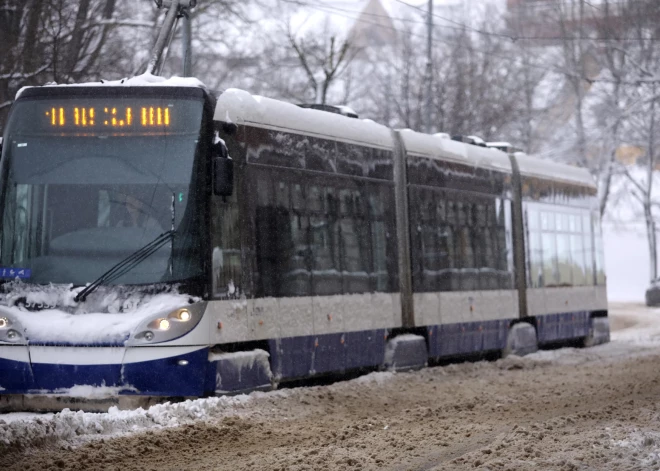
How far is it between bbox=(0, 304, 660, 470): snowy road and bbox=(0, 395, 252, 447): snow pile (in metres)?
0.01

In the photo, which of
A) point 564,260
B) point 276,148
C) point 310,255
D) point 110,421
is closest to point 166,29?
point 276,148

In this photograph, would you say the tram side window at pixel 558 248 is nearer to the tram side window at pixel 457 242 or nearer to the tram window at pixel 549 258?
the tram window at pixel 549 258

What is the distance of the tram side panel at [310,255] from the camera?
42.9ft

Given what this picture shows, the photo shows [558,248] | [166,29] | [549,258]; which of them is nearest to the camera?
[166,29]

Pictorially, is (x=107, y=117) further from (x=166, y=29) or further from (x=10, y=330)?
(x=166, y=29)

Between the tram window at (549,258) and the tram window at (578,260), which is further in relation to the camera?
the tram window at (578,260)

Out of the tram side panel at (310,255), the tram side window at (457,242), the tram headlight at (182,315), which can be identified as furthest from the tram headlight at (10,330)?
the tram side window at (457,242)

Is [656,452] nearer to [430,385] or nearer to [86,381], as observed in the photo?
[86,381]

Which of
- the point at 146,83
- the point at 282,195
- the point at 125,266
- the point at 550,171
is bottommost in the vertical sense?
the point at 125,266

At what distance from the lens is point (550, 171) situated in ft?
73.7

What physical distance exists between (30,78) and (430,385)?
9202 mm

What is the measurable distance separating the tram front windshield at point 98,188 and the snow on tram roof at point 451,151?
18.0ft

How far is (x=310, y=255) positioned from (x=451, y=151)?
4.91 meters

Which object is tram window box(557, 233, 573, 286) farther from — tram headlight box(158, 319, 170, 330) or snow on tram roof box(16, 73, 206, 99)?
tram headlight box(158, 319, 170, 330)
